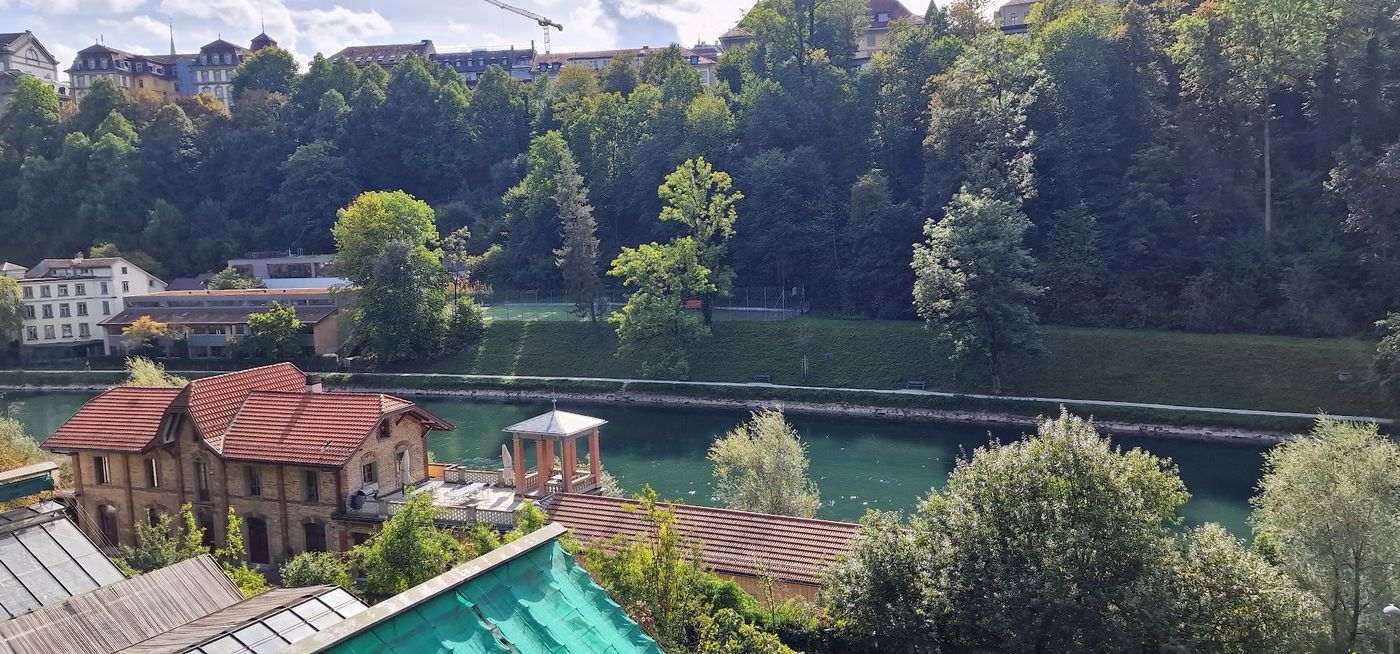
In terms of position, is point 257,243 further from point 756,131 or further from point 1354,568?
point 1354,568

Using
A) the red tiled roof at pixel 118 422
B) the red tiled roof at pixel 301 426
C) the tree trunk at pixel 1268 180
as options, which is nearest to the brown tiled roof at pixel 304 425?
the red tiled roof at pixel 301 426

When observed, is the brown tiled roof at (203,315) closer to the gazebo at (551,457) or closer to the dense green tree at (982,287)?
the dense green tree at (982,287)

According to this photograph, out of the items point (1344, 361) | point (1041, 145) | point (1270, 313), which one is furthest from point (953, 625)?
point (1041, 145)

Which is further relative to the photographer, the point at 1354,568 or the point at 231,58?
the point at 231,58

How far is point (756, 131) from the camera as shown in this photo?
224 ft

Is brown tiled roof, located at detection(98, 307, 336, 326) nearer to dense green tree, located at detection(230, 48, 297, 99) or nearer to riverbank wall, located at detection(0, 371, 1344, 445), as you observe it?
riverbank wall, located at detection(0, 371, 1344, 445)

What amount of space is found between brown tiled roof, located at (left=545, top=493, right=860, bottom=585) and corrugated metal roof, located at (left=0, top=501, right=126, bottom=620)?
8052 millimetres

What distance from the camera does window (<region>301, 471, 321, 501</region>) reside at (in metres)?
24.8

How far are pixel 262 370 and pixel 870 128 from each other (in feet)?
158

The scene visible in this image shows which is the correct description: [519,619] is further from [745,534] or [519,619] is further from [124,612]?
[745,534]

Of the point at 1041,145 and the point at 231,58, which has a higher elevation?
the point at 231,58

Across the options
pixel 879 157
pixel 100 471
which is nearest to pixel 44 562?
pixel 100 471

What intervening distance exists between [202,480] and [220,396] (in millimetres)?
2233

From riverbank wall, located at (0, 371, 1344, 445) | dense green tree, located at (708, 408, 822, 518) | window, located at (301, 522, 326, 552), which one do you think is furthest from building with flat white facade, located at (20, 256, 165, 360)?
dense green tree, located at (708, 408, 822, 518)
